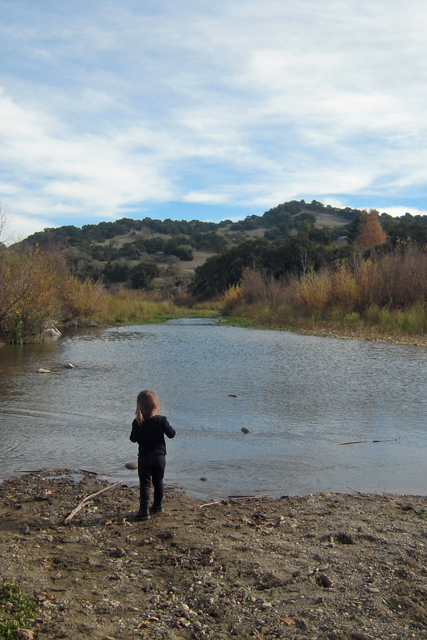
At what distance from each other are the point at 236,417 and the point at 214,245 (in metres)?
90.5

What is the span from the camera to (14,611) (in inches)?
117

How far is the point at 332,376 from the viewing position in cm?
1299

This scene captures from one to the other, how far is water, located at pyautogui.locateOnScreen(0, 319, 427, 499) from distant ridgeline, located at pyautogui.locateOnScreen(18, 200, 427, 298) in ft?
58.7

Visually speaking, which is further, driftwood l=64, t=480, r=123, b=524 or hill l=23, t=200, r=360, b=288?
hill l=23, t=200, r=360, b=288

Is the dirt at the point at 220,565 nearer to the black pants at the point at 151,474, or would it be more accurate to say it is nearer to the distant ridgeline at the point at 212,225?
the black pants at the point at 151,474

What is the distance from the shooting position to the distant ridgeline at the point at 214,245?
5253 centimetres

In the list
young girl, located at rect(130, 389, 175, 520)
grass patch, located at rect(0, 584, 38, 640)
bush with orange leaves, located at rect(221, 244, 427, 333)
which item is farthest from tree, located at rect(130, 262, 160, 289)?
grass patch, located at rect(0, 584, 38, 640)

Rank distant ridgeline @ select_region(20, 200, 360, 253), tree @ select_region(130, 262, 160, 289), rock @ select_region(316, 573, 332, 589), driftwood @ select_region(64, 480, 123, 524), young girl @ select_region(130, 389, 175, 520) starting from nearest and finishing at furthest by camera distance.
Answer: rock @ select_region(316, 573, 332, 589) → driftwood @ select_region(64, 480, 123, 524) → young girl @ select_region(130, 389, 175, 520) → tree @ select_region(130, 262, 160, 289) → distant ridgeline @ select_region(20, 200, 360, 253)

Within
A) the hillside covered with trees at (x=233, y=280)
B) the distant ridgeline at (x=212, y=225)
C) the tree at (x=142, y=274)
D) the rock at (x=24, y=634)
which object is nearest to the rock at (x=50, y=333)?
the hillside covered with trees at (x=233, y=280)

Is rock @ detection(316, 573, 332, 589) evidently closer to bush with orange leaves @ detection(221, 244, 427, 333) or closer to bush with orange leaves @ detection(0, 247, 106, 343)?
bush with orange leaves @ detection(0, 247, 106, 343)

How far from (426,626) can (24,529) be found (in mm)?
2981

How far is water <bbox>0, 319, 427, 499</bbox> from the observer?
6.17m

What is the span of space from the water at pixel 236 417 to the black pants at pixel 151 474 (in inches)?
24.4

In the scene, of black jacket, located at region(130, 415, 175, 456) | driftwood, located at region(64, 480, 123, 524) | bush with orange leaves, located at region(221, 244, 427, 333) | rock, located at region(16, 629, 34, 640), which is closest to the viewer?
rock, located at region(16, 629, 34, 640)
